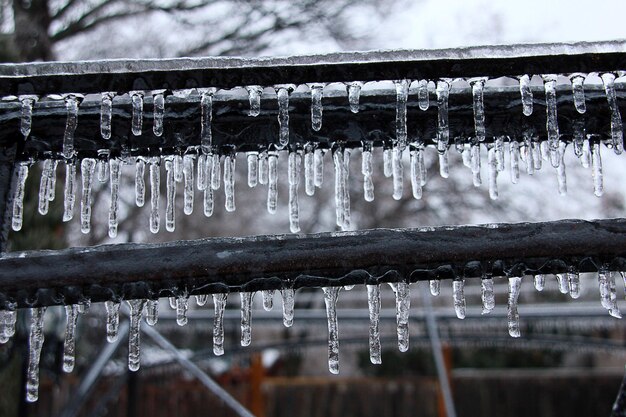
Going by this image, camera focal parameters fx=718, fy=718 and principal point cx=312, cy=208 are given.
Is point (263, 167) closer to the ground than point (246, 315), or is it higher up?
higher up

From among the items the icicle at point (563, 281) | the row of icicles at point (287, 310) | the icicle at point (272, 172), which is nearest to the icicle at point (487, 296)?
the row of icicles at point (287, 310)

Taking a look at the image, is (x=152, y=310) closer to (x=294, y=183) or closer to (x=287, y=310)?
(x=287, y=310)

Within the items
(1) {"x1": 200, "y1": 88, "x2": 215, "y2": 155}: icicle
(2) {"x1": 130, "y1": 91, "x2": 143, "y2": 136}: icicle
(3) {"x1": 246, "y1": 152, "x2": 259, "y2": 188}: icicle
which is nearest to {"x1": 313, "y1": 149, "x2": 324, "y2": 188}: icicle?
(3) {"x1": 246, "y1": 152, "x2": 259, "y2": 188}: icicle

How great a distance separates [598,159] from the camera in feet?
4.21

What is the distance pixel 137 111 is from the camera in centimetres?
117

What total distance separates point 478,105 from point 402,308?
0.36 m

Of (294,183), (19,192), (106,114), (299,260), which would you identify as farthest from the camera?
(294,183)

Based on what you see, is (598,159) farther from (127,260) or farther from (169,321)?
(169,321)

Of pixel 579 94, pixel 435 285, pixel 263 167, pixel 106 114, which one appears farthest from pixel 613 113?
pixel 106 114

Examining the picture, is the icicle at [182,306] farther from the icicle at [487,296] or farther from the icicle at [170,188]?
the icicle at [487,296]

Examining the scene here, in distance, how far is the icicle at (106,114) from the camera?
117 centimetres

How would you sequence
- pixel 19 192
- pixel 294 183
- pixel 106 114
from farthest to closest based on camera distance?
pixel 294 183 → pixel 19 192 → pixel 106 114

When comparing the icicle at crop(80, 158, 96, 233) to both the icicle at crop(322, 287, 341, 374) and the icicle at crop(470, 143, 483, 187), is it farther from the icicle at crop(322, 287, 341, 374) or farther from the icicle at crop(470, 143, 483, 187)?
the icicle at crop(470, 143, 483, 187)

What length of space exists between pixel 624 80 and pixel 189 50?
42.2ft
